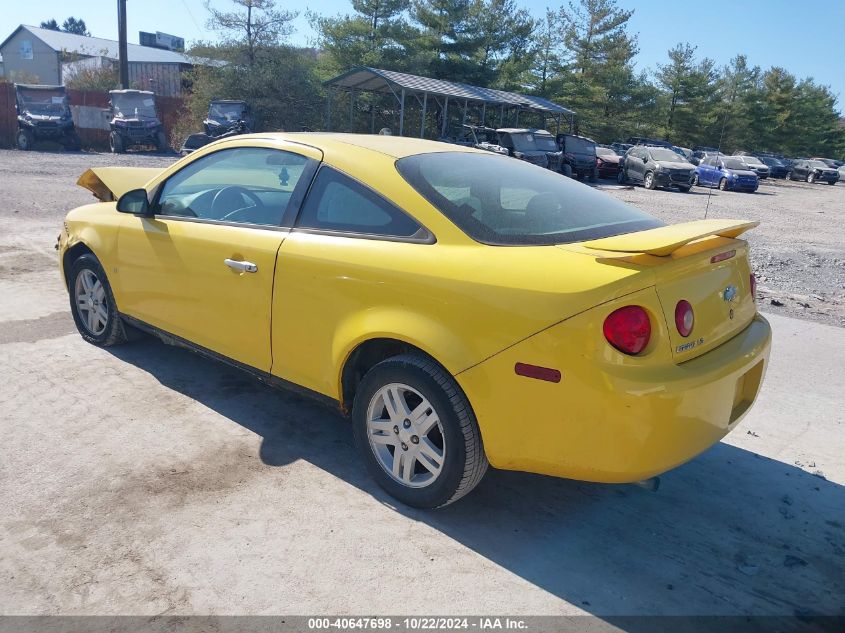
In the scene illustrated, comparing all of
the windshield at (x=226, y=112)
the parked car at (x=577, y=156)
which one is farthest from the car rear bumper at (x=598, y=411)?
the windshield at (x=226, y=112)

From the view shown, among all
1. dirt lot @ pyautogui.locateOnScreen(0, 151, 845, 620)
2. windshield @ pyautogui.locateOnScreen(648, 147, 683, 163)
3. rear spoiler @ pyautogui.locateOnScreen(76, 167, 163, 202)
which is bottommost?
dirt lot @ pyautogui.locateOnScreen(0, 151, 845, 620)

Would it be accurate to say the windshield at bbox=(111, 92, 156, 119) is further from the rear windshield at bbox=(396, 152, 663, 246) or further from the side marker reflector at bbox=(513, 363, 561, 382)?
the side marker reflector at bbox=(513, 363, 561, 382)

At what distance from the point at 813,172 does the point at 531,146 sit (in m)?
27.1

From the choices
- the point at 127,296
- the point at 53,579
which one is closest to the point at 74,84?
the point at 127,296

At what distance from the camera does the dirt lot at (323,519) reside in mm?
2547

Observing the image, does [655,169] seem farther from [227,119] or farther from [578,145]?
[227,119]

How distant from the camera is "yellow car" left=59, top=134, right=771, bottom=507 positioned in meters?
2.51

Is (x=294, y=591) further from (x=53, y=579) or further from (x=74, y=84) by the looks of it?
(x=74, y=84)

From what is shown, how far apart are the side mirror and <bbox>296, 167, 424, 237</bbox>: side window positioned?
1.33m

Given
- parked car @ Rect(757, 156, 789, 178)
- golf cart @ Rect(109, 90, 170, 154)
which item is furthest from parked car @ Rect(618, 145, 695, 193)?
parked car @ Rect(757, 156, 789, 178)

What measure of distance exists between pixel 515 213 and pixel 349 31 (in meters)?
35.0

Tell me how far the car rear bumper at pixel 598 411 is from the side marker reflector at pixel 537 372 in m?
0.02

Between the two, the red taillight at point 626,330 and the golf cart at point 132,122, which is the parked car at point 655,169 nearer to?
the golf cart at point 132,122

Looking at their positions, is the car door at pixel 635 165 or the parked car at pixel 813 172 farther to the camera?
the parked car at pixel 813 172
